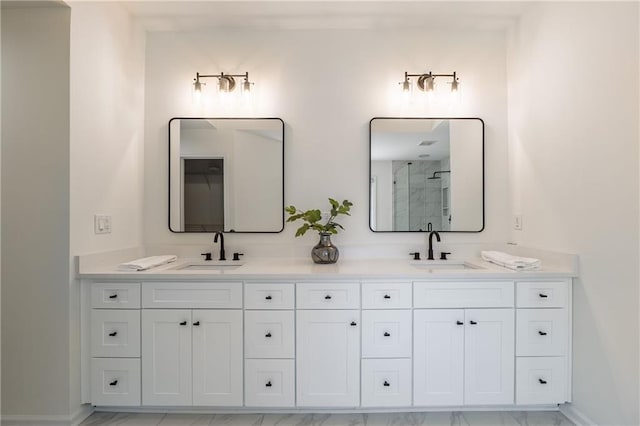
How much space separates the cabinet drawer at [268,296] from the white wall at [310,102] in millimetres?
603

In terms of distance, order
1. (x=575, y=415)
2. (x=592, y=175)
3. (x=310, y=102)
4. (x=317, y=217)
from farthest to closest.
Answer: (x=310, y=102)
(x=317, y=217)
(x=575, y=415)
(x=592, y=175)

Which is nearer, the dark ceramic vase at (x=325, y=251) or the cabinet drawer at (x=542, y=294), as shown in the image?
the cabinet drawer at (x=542, y=294)

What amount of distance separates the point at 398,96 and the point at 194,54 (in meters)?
1.57

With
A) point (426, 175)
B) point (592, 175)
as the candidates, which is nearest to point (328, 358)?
point (426, 175)

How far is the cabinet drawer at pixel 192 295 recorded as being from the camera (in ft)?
6.17

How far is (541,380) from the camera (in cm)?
187

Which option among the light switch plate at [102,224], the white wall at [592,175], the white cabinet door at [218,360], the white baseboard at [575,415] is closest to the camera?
the white wall at [592,175]

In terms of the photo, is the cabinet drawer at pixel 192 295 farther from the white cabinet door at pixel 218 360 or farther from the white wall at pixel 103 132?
the white wall at pixel 103 132

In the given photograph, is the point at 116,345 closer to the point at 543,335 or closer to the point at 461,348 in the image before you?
the point at 461,348

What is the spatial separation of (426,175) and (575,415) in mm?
1664

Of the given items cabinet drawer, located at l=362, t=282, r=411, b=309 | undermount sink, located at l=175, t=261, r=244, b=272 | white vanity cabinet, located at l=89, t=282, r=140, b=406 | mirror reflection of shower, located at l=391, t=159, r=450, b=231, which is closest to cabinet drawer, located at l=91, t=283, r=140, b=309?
white vanity cabinet, located at l=89, t=282, r=140, b=406

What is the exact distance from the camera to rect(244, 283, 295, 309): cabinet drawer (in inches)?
73.8

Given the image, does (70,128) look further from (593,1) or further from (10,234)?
(593,1)

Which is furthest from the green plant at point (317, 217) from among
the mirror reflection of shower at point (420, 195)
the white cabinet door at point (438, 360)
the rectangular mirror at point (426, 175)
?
the white cabinet door at point (438, 360)
